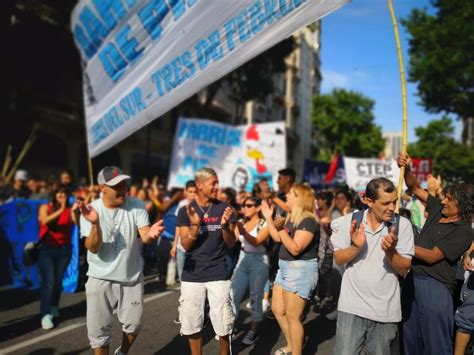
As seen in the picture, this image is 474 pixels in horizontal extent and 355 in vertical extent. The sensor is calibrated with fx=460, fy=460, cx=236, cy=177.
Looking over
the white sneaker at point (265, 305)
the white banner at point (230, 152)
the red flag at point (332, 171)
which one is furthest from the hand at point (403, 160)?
the red flag at point (332, 171)

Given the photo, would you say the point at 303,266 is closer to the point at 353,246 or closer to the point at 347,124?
the point at 353,246

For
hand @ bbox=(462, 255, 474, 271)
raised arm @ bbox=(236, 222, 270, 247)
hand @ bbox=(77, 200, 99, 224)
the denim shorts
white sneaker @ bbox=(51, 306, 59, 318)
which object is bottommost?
white sneaker @ bbox=(51, 306, 59, 318)

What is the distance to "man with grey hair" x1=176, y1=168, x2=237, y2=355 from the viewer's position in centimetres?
397

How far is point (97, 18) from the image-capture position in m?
6.33

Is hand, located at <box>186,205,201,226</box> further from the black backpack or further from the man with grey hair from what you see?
the black backpack

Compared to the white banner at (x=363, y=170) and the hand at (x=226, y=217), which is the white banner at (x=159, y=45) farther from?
the white banner at (x=363, y=170)

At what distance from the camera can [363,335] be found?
3.10 meters

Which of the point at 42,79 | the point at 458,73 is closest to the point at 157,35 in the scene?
the point at 42,79

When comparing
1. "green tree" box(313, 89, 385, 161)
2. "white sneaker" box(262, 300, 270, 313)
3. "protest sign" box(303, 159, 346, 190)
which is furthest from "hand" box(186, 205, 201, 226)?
"green tree" box(313, 89, 385, 161)

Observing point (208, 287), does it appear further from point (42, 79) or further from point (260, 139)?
point (42, 79)

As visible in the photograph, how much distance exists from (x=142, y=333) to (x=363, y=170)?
709 cm

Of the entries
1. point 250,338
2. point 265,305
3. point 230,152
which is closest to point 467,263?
point 250,338

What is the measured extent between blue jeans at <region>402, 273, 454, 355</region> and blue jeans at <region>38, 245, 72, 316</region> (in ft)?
13.5

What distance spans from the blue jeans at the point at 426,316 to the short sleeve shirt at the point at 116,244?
2.24m
